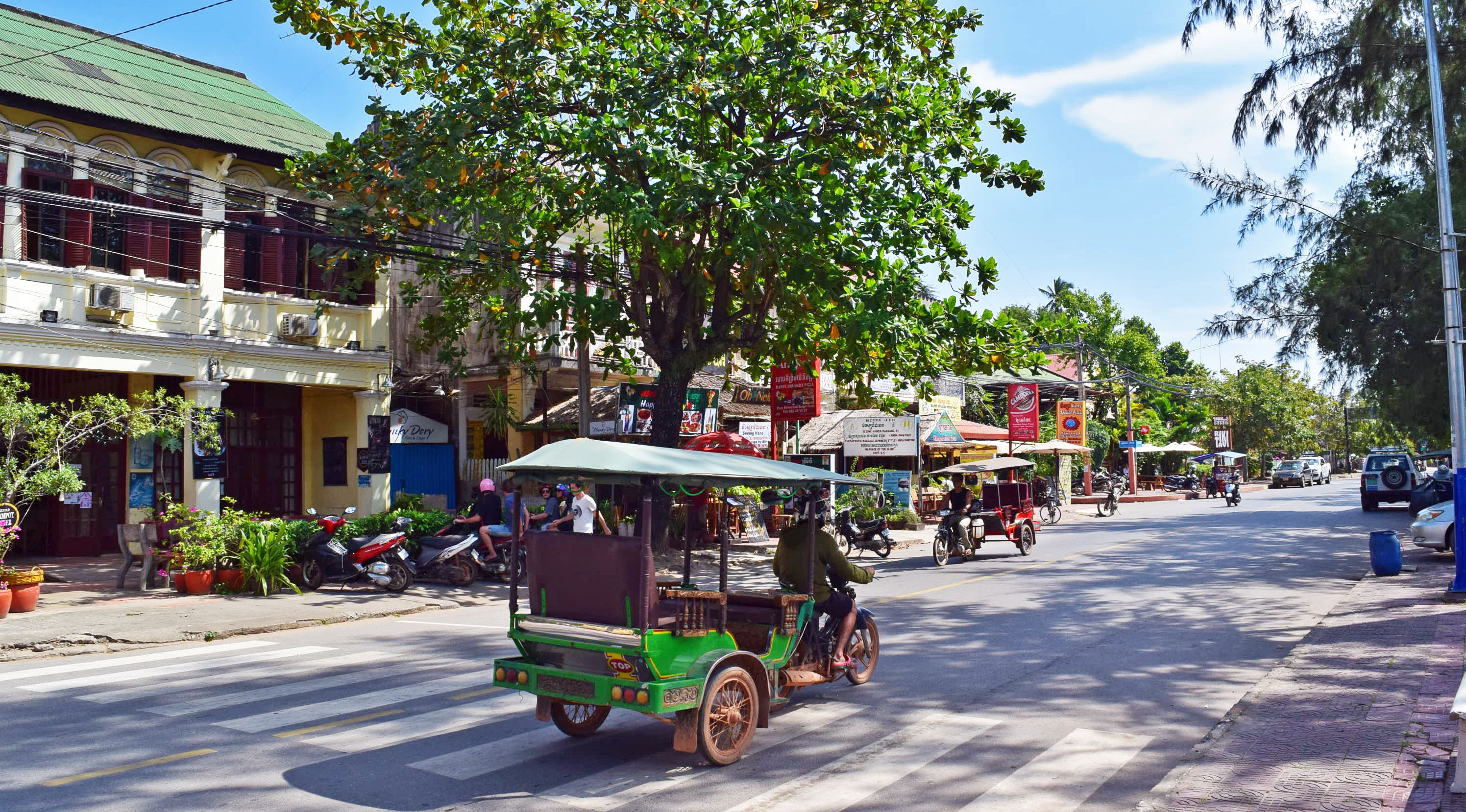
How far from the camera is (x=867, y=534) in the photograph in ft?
69.4

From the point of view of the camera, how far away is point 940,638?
453 inches

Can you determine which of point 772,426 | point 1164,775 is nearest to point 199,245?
point 772,426

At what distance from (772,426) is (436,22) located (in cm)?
1088

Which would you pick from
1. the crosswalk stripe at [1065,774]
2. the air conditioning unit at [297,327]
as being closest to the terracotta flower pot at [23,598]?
the air conditioning unit at [297,327]

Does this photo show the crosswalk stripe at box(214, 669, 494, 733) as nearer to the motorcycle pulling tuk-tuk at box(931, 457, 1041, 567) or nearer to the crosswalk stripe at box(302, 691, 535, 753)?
the crosswalk stripe at box(302, 691, 535, 753)

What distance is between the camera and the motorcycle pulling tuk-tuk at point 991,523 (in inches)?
803

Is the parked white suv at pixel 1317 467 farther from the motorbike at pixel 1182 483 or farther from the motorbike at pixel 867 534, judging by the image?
the motorbike at pixel 867 534

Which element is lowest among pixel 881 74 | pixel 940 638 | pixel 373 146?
pixel 940 638

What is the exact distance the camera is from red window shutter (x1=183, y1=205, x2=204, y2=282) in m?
18.3

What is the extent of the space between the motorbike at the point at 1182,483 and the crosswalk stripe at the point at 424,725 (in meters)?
51.8

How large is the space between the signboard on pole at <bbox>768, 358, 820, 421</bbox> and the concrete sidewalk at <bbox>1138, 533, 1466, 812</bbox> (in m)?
12.0

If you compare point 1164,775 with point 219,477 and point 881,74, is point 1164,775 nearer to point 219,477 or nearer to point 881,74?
point 881,74

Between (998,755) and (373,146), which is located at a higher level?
(373,146)

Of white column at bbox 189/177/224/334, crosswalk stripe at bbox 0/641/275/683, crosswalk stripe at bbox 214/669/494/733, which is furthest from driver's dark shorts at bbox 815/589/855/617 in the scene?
white column at bbox 189/177/224/334
